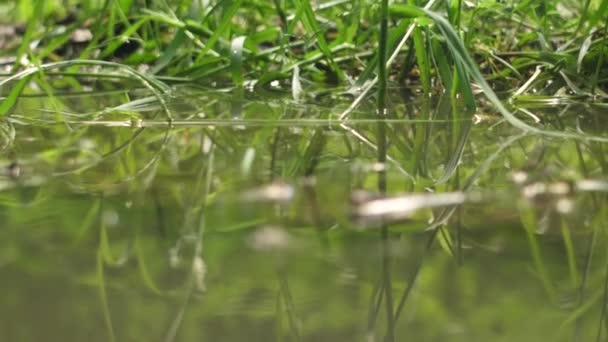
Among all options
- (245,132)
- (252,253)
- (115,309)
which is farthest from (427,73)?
(115,309)

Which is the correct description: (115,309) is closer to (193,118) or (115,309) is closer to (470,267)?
(470,267)

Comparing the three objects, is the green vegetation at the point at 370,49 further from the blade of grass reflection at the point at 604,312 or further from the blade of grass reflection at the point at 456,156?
the blade of grass reflection at the point at 604,312

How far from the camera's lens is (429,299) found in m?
0.48

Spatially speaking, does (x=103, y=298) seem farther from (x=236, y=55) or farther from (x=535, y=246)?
(x=236, y=55)

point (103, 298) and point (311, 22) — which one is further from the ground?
point (311, 22)

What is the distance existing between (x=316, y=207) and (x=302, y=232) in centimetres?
7

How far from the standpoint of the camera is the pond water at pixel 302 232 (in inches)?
17.8

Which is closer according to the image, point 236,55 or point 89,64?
point 89,64

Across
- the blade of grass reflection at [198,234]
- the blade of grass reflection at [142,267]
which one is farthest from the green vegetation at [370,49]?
the blade of grass reflection at [142,267]

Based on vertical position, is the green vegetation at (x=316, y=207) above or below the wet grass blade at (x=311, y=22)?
below

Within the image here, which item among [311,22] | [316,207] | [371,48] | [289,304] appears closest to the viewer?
[289,304]

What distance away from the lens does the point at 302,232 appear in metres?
0.62

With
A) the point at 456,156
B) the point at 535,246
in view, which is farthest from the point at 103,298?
the point at 456,156

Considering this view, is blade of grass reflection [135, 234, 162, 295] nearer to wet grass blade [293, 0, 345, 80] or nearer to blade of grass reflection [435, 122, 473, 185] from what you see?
blade of grass reflection [435, 122, 473, 185]
